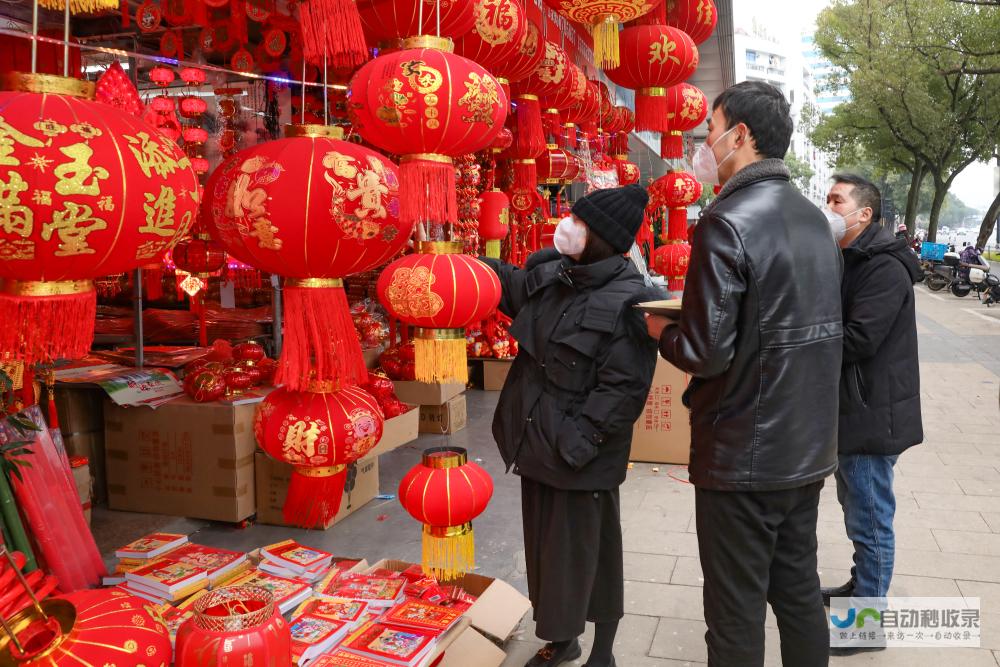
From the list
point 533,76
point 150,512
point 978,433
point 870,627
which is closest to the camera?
point 870,627

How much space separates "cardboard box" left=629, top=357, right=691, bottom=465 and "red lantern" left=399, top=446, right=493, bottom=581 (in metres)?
2.96

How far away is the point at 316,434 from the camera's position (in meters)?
1.93

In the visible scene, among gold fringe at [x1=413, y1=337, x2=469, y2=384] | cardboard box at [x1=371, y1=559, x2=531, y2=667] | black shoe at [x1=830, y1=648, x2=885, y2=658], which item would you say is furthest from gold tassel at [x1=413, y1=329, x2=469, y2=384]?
black shoe at [x1=830, y1=648, x2=885, y2=658]

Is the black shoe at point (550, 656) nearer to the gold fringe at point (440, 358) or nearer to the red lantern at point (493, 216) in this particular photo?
the gold fringe at point (440, 358)

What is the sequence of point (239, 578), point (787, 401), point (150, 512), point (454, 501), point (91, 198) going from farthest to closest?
point (150, 512) < point (239, 578) < point (454, 501) < point (787, 401) < point (91, 198)

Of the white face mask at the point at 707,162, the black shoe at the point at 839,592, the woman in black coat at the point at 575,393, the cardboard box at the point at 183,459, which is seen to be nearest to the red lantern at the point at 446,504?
the woman in black coat at the point at 575,393

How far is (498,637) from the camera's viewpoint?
2.73m

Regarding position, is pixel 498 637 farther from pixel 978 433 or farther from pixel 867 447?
pixel 978 433

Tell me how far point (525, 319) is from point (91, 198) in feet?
4.99

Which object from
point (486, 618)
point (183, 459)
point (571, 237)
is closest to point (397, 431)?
point (183, 459)

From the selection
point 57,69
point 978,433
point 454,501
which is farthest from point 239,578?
point 978,433

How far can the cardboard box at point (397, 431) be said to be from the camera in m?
4.23

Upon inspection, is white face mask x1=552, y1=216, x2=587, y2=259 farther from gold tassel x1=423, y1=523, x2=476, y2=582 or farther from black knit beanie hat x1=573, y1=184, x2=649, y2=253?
gold tassel x1=423, y1=523, x2=476, y2=582

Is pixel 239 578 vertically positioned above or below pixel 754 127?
below
